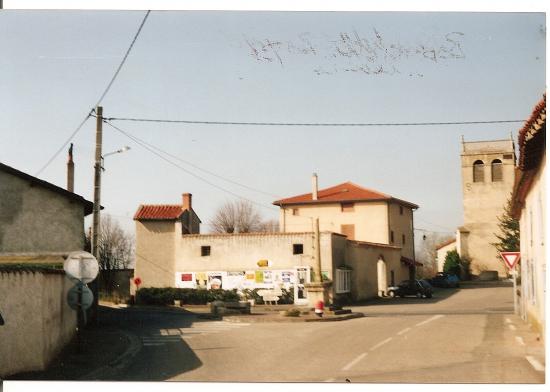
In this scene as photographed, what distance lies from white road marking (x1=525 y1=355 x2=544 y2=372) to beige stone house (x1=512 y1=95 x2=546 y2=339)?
1260 mm

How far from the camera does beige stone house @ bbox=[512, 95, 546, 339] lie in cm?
1252

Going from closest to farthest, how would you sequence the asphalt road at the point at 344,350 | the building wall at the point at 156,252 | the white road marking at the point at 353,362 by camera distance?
the asphalt road at the point at 344,350 → the white road marking at the point at 353,362 → the building wall at the point at 156,252

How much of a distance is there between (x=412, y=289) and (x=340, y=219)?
663cm

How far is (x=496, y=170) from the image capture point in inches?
982

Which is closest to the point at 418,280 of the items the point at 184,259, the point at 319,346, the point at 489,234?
the point at 489,234

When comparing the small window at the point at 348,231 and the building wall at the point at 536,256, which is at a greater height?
the small window at the point at 348,231

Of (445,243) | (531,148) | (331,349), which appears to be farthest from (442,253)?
(531,148)

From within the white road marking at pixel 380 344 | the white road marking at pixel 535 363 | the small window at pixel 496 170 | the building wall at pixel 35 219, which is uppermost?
the small window at pixel 496 170

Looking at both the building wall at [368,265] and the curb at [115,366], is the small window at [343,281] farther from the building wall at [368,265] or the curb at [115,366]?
the curb at [115,366]

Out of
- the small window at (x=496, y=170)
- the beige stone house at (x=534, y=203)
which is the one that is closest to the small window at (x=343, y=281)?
the small window at (x=496, y=170)

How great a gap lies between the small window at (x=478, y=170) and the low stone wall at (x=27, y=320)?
1237 centimetres

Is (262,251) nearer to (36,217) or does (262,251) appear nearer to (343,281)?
(343,281)

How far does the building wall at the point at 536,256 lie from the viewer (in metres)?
15.2

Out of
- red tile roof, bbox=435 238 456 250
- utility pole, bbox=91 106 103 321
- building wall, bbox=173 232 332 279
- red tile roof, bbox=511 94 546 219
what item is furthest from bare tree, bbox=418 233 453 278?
utility pole, bbox=91 106 103 321
